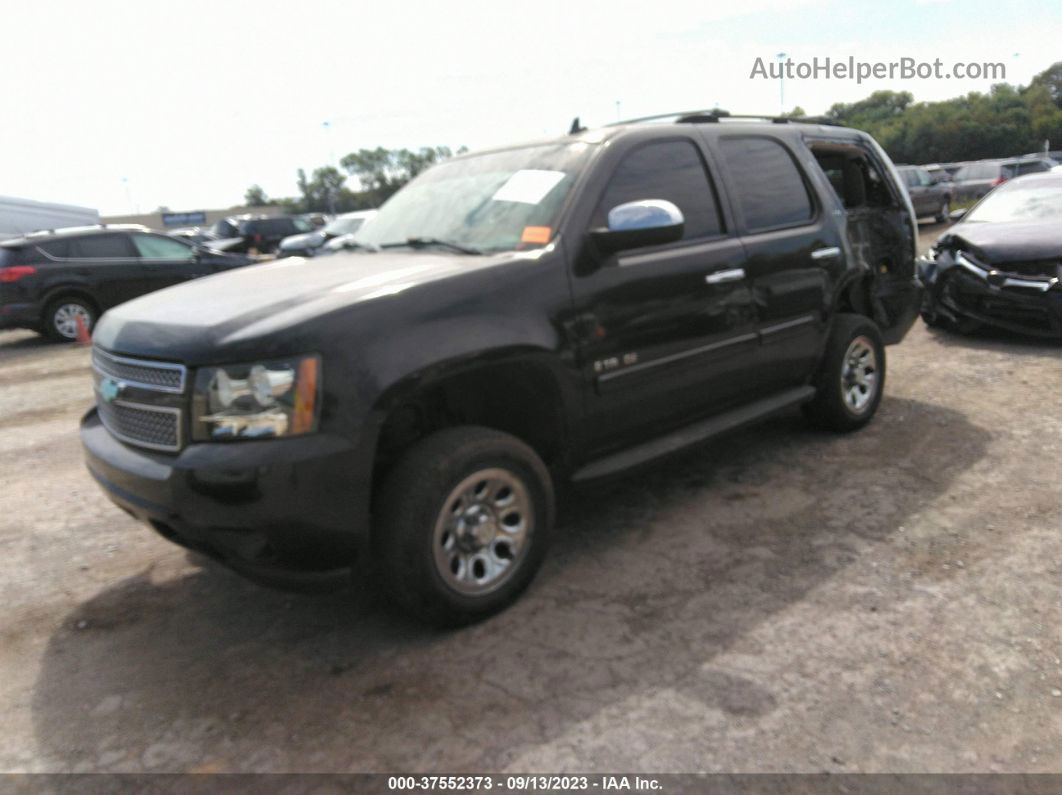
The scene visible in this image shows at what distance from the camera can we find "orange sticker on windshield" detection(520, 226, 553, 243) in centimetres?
344

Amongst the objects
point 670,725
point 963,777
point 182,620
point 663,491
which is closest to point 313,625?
point 182,620

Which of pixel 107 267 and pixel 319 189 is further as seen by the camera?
pixel 319 189

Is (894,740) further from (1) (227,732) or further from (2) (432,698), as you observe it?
(1) (227,732)

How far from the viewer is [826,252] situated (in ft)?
15.6

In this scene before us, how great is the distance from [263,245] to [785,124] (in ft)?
79.7

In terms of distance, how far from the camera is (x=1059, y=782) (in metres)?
2.26

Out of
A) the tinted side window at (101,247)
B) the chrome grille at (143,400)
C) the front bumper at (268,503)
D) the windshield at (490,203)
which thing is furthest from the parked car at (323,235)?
the front bumper at (268,503)

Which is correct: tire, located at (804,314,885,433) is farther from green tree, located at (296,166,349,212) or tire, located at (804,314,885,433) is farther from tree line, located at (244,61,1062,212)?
green tree, located at (296,166,349,212)

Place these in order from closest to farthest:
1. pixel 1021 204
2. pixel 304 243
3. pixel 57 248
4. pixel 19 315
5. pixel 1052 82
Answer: pixel 1021 204 → pixel 19 315 → pixel 57 248 → pixel 304 243 → pixel 1052 82

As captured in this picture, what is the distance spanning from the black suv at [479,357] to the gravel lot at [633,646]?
41cm

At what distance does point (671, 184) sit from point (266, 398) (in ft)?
7.51

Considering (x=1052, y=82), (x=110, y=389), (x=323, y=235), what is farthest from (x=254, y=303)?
(x=1052, y=82)

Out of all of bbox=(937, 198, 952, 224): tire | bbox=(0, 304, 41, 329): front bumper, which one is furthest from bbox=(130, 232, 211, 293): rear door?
bbox=(937, 198, 952, 224): tire

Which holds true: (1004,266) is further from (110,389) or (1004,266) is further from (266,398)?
(110,389)
